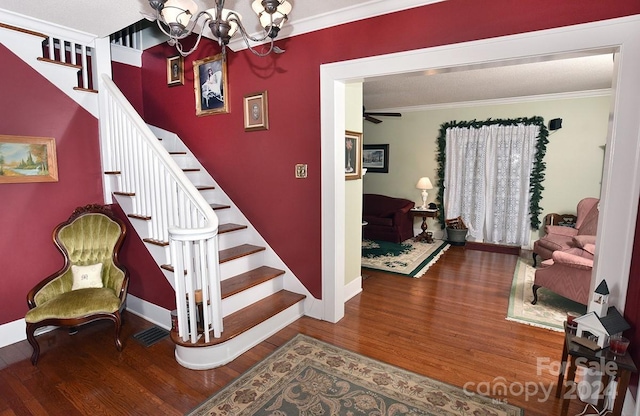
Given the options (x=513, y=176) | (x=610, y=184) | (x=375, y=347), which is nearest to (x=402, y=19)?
(x=610, y=184)

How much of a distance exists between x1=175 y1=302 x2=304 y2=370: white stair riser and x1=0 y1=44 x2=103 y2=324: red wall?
1.55 m

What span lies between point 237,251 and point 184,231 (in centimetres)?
110

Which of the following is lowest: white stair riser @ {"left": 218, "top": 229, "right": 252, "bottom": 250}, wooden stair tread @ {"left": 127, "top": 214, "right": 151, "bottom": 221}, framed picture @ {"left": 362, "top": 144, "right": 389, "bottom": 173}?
white stair riser @ {"left": 218, "top": 229, "right": 252, "bottom": 250}

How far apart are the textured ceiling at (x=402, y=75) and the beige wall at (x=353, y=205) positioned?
0.56 meters

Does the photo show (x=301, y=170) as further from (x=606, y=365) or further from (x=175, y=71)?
(x=606, y=365)

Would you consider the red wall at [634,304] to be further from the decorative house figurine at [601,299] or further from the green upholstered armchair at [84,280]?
the green upholstered armchair at [84,280]

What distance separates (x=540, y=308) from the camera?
11.0ft

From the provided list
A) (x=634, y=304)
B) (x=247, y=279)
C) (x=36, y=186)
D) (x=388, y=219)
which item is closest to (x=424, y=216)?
(x=388, y=219)

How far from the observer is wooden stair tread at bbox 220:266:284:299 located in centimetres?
281

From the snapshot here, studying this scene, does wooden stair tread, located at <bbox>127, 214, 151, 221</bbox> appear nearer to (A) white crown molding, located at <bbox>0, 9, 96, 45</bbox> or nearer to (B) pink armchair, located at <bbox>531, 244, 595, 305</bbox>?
(A) white crown molding, located at <bbox>0, 9, 96, 45</bbox>

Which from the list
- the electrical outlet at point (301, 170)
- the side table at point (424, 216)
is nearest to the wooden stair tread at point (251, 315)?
the electrical outlet at point (301, 170)

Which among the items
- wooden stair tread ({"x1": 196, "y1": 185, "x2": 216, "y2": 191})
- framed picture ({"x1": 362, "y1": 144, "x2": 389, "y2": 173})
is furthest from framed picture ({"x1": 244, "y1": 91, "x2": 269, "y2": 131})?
framed picture ({"x1": 362, "y1": 144, "x2": 389, "y2": 173})

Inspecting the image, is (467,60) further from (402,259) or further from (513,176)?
(513,176)

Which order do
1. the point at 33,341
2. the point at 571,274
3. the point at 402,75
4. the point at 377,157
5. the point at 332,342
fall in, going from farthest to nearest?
the point at 377,157
the point at 571,274
the point at 332,342
the point at 402,75
the point at 33,341
